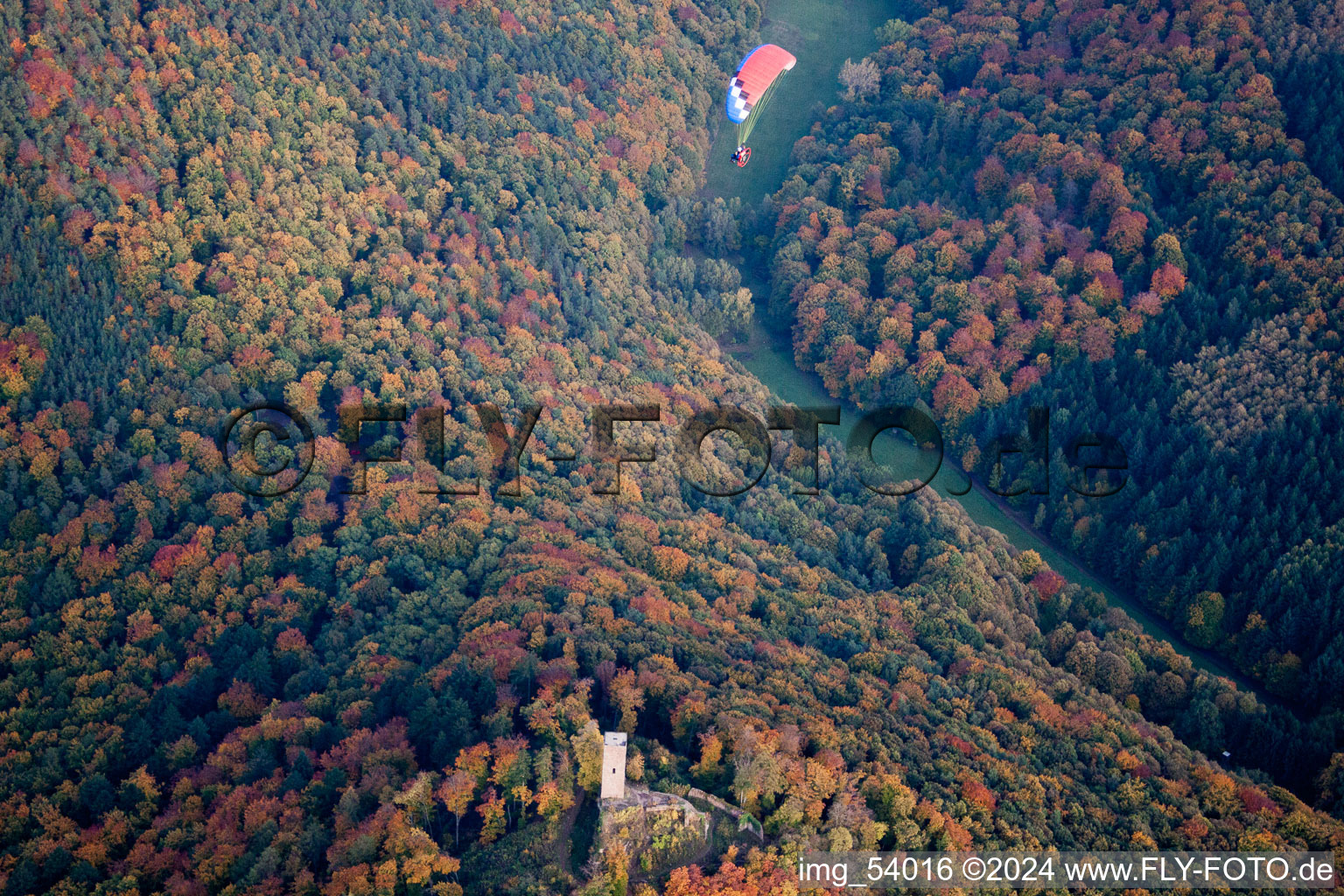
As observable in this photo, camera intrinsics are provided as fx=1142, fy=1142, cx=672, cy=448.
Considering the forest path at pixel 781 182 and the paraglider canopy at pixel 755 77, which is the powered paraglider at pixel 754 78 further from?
the forest path at pixel 781 182

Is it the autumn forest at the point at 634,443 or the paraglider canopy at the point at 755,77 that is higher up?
the paraglider canopy at the point at 755,77

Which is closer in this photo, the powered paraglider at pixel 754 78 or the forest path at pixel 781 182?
the forest path at pixel 781 182

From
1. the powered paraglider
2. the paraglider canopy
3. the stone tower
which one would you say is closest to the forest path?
the powered paraglider

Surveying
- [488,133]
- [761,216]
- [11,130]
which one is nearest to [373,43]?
[488,133]

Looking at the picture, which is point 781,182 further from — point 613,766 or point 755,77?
point 613,766

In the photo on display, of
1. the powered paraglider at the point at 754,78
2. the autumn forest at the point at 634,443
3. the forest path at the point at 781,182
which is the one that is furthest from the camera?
the powered paraglider at the point at 754,78

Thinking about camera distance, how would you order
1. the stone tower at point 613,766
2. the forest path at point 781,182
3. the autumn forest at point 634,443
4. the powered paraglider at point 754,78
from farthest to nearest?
the powered paraglider at point 754,78 < the forest path at point 781,182 < the autumn forest at point 634,443 < the stone tower at point 613,766

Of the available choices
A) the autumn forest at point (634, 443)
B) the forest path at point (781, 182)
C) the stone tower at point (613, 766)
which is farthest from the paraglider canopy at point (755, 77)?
the stone tower at point (613, 766)
